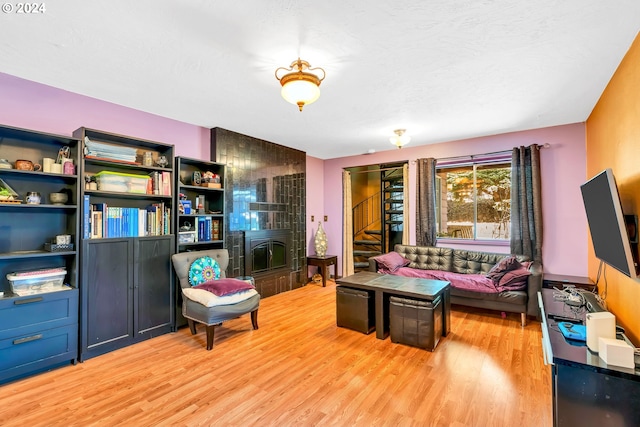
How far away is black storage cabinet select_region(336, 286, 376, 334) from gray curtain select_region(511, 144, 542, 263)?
255cm

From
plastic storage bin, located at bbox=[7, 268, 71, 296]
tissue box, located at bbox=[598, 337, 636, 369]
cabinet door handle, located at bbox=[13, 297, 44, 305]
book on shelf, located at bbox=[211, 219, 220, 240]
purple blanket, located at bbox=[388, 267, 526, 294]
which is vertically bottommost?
purple blanket, located at bbox=[388, 267, 526, 294]

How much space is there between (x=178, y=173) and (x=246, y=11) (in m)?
2.23

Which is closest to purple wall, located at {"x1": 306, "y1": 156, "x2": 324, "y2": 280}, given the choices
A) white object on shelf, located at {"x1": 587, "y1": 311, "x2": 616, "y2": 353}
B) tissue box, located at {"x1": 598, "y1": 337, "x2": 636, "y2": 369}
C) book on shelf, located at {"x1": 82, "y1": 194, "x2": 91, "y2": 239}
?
book on shelf, located at {"x1": 82, "y1": 194, "x2": 91, "y2": 239}

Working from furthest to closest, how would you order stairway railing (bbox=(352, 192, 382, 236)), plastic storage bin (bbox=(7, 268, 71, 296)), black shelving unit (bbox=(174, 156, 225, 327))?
stairway railing (bbox=(352, 192, 382, 236)), black shelving unit (bbox=(174, 156, 225, 327)), plastic storage bin (bbox=(7, 268, 71, 296))

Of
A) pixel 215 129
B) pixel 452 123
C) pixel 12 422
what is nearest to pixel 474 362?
pixel 452 123

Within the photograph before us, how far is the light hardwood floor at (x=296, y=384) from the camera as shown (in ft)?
6.39

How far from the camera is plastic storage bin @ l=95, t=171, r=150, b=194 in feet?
9.59

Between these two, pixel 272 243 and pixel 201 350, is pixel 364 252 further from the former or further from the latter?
pixel 201 350

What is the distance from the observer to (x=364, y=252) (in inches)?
245

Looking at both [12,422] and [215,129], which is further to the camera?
[215,129]

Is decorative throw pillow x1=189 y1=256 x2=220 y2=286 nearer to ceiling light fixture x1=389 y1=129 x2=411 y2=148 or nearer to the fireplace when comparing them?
the fireplace

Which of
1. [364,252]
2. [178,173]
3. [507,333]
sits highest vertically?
[178,173]

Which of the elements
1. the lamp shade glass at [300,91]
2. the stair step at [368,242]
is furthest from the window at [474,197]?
the lamp shade glass at [300,91]

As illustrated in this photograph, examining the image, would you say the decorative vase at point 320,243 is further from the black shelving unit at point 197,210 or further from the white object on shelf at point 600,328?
the white object on shelf at point 600,328
